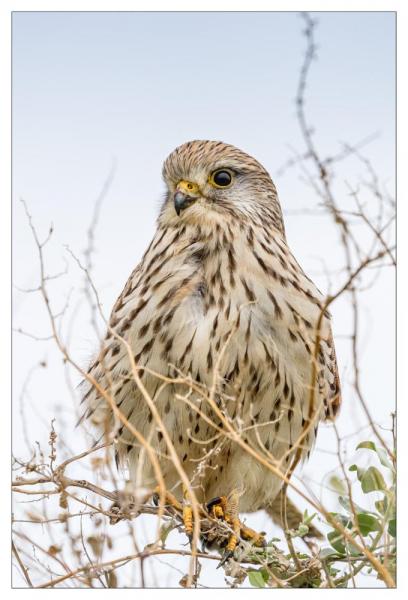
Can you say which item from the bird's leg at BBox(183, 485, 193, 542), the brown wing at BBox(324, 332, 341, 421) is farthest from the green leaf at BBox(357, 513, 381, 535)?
the brown wing at BBox(324, 332, 341, 421)

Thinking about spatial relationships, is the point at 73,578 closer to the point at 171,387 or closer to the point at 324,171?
the point at 171,387

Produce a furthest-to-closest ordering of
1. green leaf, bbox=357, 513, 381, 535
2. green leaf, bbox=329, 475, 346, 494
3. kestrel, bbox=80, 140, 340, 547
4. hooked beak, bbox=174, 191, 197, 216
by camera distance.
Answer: hooked beak, bbox=174, 191, 197, 216 → kestrel, bbox=80, 140, 340, 547 → green leaf, bbox=329, 475, 346, 494 → green leaf, bbox=357, 513, 381, 535

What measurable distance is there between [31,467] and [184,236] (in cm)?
106

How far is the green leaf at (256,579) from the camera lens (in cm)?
242

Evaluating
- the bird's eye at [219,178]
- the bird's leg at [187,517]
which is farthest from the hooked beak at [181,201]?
the bird's leg at [187,517]

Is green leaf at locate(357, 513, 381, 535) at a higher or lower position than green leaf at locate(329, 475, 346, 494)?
lower

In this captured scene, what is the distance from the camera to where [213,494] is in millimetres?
3043

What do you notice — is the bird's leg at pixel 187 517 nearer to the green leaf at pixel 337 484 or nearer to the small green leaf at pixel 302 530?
the small green leaf at pixel 302 530

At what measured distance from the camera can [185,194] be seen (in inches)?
118

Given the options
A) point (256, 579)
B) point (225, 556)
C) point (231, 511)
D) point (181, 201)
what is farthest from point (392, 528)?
point (181, 201)

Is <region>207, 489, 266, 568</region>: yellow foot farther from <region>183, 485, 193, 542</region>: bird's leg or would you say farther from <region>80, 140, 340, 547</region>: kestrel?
<region>183, 485, 193, 542</region>: bird's leg

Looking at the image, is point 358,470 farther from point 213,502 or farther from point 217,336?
point 213,502

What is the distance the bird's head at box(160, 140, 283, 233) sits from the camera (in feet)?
9.86

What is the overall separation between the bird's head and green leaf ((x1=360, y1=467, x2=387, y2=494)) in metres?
1.05
